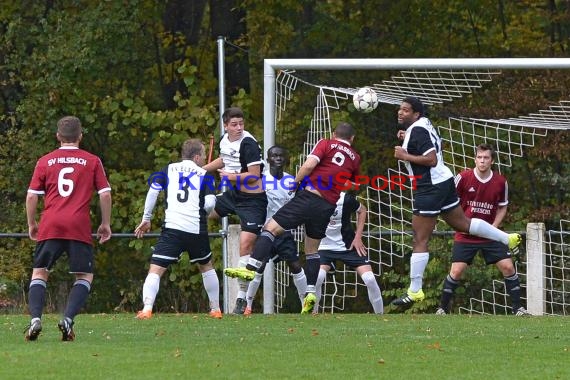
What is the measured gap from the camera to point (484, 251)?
13555 mm

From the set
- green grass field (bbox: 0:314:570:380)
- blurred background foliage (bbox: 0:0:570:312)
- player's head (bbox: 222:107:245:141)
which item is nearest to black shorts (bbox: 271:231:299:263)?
player's head (bbox: 222:107:245:141)

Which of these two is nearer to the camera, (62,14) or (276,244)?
(276,244)

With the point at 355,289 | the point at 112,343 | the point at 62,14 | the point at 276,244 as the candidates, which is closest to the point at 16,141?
the point at 62,14

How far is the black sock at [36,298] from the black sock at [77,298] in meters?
0.19

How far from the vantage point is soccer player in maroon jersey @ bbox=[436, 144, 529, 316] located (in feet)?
44.1

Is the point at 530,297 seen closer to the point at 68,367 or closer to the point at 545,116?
the point at 545,116

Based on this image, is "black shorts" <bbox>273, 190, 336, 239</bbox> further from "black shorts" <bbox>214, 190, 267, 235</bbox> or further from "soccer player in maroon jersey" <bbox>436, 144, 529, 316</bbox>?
"soccer player in maroon jersey" <bbox>436, 144, 529, 316</bbox>

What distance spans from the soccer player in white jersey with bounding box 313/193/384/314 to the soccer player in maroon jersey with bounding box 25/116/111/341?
464cm

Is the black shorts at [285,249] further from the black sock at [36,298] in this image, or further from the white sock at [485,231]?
the black sock at [36,298]

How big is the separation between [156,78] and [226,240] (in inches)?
300

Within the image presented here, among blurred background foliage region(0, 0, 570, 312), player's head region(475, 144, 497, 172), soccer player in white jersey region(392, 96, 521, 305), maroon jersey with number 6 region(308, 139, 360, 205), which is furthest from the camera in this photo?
blurred background foliage region(0, 0, 570, 312)

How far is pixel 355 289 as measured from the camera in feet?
60.6

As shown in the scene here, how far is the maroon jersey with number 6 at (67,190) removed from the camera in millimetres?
9336

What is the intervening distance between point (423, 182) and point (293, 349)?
12.4 ft
